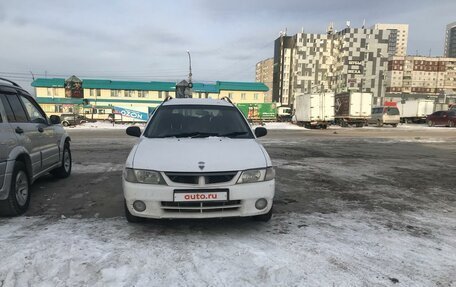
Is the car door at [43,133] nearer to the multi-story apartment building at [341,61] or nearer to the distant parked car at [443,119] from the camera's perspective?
the distant parked car at [443,119]

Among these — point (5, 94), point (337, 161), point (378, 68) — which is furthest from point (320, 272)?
point (378, 68)

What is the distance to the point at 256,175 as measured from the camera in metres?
4.00

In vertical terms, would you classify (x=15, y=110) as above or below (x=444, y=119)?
above

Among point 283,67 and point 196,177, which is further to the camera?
point 283,67

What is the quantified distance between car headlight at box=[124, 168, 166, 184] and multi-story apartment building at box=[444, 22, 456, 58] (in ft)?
435

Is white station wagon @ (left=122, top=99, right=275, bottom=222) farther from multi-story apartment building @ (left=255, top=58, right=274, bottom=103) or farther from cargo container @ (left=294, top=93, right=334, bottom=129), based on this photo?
multi-story apartment building @ (left=255, top=58, right=274, bottom=103)

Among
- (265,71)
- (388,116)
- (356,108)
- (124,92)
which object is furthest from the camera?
(265,71)

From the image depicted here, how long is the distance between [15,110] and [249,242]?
3.85m

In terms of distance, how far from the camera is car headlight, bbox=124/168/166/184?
385 cm

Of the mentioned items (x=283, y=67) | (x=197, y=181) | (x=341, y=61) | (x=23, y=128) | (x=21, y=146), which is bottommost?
(x=197, y=181)

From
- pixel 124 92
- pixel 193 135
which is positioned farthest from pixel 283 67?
pixel 193 135

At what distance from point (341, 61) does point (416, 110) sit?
19.0 m

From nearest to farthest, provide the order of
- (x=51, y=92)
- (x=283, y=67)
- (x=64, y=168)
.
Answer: (x=64, y=168), (x=51, y=92), (x=283, y=67)

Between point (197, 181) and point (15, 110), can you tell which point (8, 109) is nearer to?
point (15, 110)
